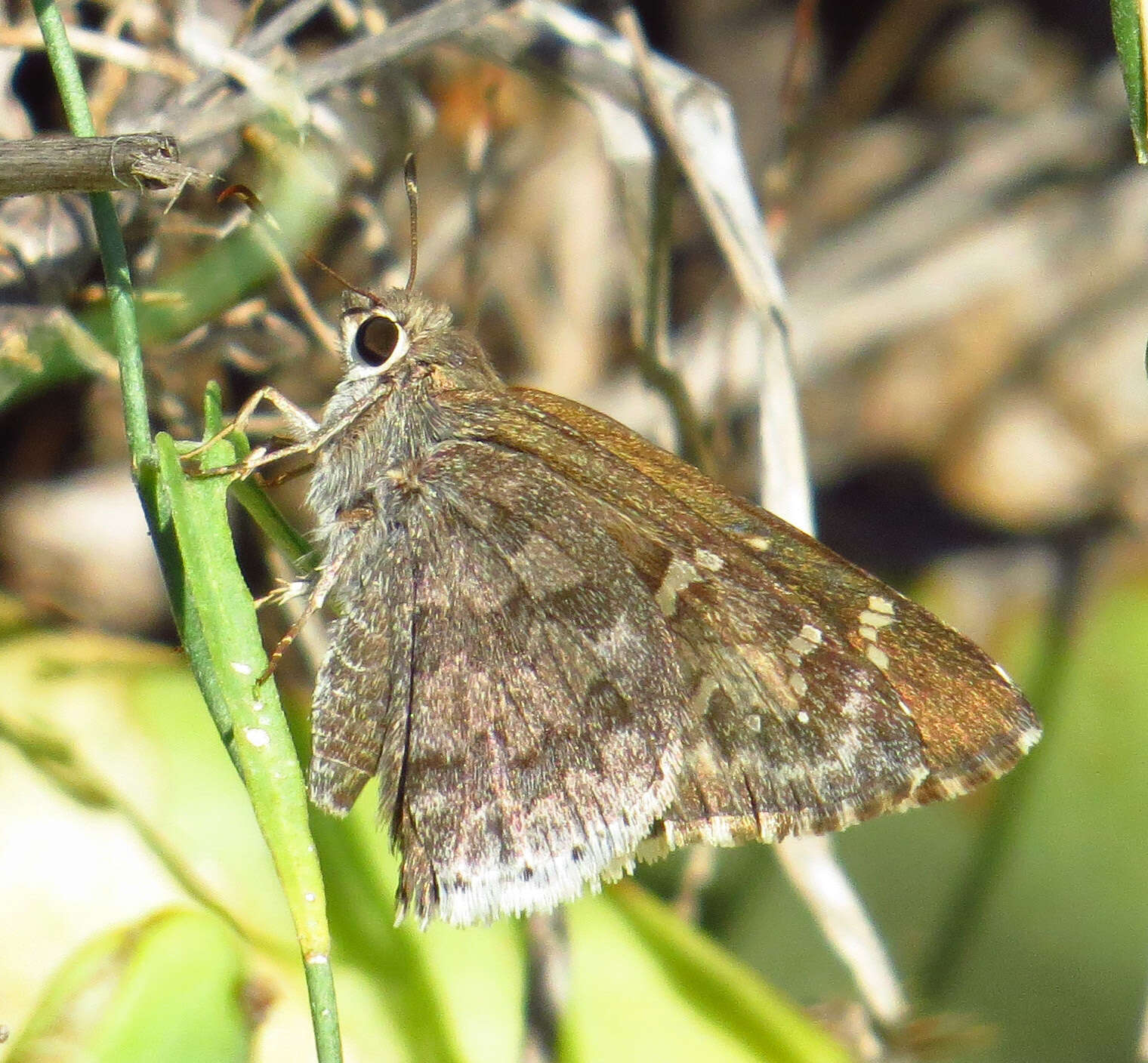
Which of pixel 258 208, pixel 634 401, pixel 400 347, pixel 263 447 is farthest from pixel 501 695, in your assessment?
pixel 634 401

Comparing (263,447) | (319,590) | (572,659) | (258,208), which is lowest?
(572,659)

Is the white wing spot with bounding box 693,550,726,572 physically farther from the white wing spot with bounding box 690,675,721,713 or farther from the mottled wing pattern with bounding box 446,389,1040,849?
the white wing spot with bounding box 690,675,721,713

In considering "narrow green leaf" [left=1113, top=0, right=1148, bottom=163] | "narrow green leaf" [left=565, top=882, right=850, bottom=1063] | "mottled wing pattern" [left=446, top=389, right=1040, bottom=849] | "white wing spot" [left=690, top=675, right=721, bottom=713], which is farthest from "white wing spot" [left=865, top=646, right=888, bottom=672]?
"narrow green leaf" [left=1113, top=0, right=1148, bottom=163]

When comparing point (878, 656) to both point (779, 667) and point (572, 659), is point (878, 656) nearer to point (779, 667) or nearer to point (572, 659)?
point (779, 667)

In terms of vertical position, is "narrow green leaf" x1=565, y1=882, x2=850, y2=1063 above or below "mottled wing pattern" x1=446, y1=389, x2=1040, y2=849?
below

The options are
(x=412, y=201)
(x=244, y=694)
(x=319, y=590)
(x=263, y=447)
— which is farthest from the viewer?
(x=412, y=201)

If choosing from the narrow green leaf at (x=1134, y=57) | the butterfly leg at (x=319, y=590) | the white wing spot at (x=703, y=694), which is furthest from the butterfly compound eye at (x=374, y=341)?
the narrow green leaf at (x=1134, y=57)

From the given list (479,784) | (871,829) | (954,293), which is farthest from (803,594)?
(954,293)

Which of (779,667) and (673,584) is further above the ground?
(673,584)

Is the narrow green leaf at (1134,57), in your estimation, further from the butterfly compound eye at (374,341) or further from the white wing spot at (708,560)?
the butterfly compound eye at (374,341)
